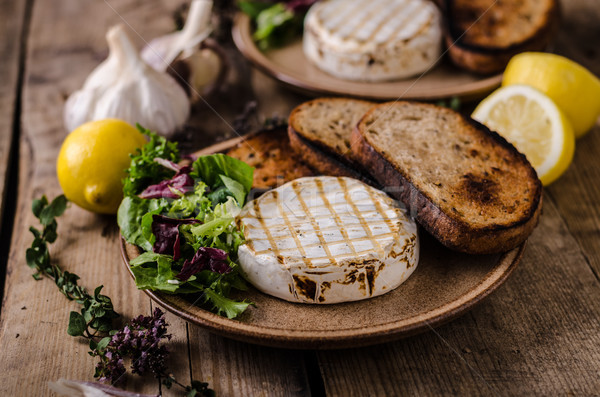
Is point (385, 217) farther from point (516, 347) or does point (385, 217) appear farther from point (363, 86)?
point (363, 86)

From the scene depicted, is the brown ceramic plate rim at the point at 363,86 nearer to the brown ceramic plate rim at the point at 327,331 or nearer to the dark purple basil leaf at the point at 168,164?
the dark purple basil leaf at the point at 168,164

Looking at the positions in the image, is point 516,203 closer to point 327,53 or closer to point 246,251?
point 246,251

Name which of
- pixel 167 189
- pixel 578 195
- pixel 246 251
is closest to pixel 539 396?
pixel 246 251

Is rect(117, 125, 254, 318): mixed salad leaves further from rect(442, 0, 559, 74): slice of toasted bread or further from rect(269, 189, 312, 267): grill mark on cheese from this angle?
rect(442, 0, 559, 74): slice of toasted bread

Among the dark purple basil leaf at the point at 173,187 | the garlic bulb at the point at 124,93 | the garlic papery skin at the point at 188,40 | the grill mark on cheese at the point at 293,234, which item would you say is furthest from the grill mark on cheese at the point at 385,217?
the garlic papery skin at the point at 188,40

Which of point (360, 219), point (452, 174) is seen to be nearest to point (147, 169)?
point (360, 219)

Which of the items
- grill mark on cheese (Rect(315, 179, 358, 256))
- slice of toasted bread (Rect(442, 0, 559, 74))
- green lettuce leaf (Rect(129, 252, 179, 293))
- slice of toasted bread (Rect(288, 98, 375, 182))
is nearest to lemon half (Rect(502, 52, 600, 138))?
slice of toasted bread (Rect(442, 0, 559, 74))
